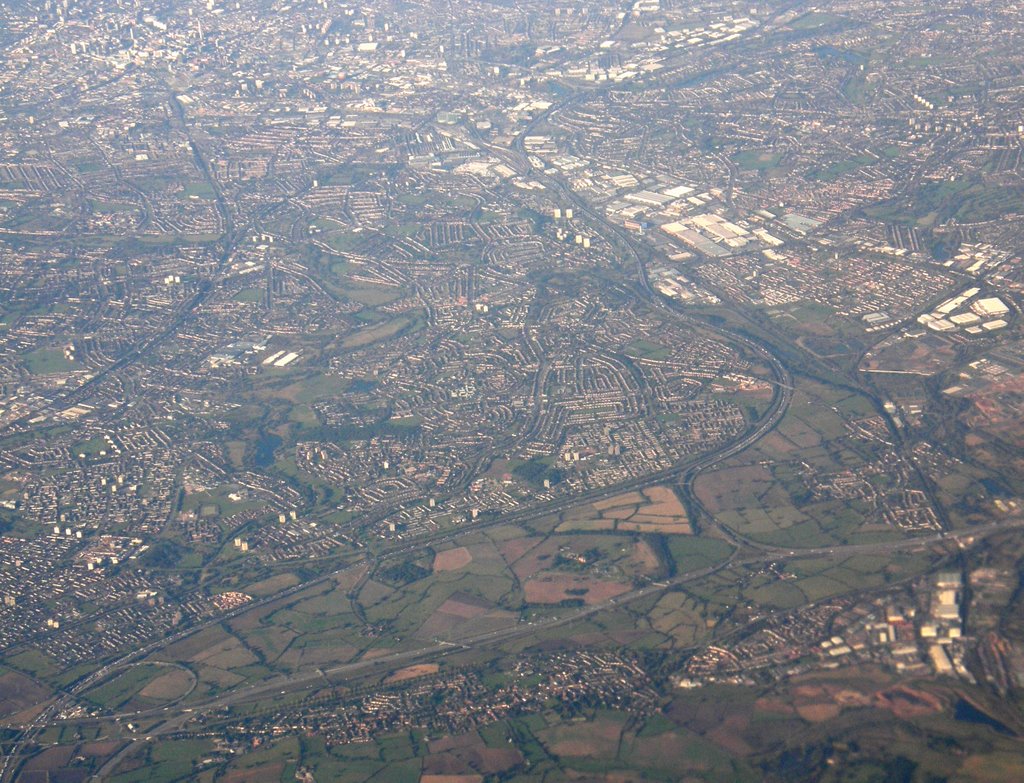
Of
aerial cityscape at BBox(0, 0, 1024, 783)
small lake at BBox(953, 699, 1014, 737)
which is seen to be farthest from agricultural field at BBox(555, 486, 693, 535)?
small lake at BBox(953, 699, 1014, 737)

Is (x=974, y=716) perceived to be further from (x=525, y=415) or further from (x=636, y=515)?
(x=525, y=415)

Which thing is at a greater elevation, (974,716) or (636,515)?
(974,716)

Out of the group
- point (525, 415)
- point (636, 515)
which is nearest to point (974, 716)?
point (636, 515)

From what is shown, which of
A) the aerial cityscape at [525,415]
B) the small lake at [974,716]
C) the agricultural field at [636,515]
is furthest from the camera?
the agricultural field at [636,515]

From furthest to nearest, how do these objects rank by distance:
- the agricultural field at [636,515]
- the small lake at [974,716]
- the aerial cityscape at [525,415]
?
the agricultural field at [636,515] → the aerial cityscape at [525,415] → the small lake at [974,716]

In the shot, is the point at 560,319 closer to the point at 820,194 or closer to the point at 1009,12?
the point at 820,194

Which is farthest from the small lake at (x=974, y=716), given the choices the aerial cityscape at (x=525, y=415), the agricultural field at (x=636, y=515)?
the agricultural field at (x=636, y=515)

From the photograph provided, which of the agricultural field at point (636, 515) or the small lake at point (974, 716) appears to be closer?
the small lake at point (974, 716)

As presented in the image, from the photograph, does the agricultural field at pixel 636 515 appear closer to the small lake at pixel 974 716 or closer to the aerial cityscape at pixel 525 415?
the aerial cityscape at pixel 525 415
